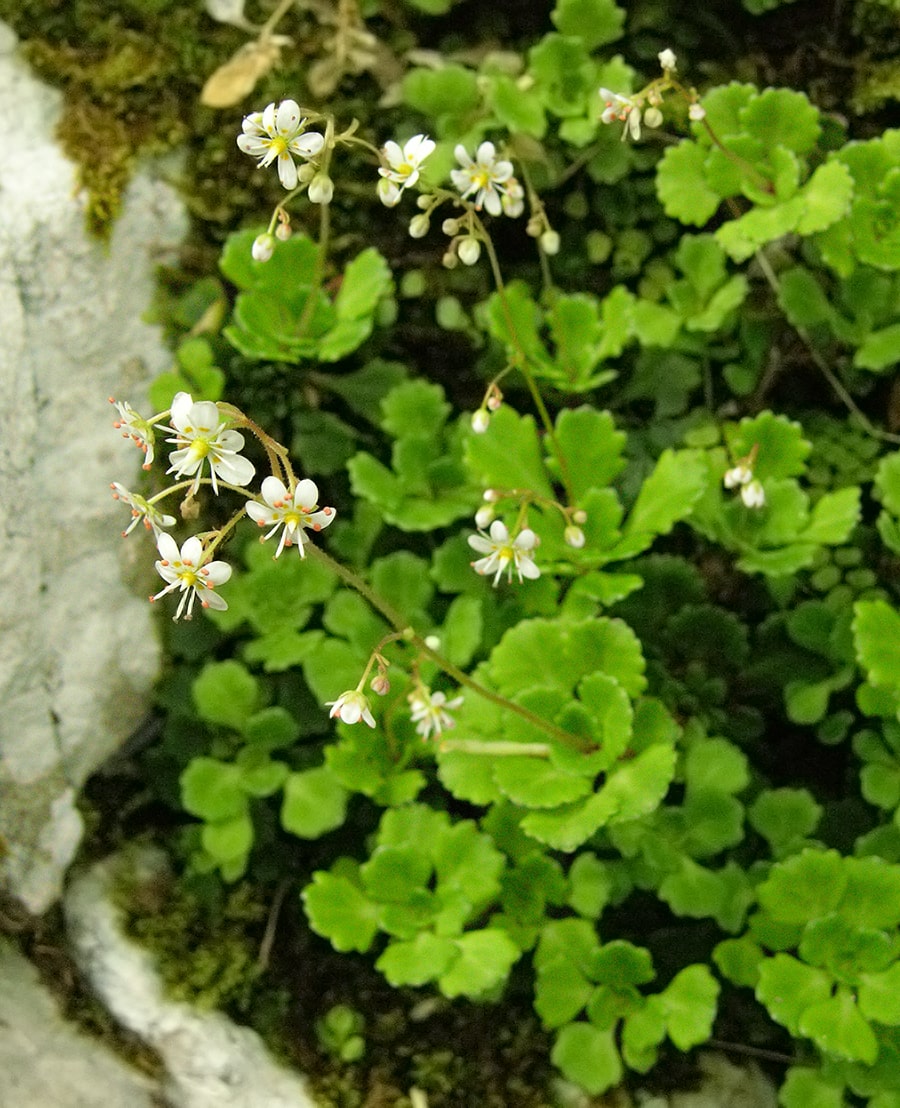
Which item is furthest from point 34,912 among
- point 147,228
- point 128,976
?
point 147,228

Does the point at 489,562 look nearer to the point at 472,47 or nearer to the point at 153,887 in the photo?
the point at 153,887

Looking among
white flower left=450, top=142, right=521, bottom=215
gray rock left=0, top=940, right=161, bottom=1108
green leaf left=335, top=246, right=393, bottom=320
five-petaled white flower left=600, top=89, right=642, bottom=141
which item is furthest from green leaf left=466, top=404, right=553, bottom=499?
gray rock left=0, top=940, right=161, bottom=1108

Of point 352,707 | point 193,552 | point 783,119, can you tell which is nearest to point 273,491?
point 193,552

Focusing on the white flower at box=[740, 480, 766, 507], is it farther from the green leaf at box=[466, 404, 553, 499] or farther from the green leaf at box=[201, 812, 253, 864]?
the green leaf at box=[201, 812, 253, 864]

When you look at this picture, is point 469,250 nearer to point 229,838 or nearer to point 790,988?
point 229,838

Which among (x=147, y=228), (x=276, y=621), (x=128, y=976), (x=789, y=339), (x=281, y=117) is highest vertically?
(x=281, y=117)

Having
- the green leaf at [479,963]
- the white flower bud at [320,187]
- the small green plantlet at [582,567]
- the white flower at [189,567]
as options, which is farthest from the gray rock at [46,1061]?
the white flower bud at [320,187]
